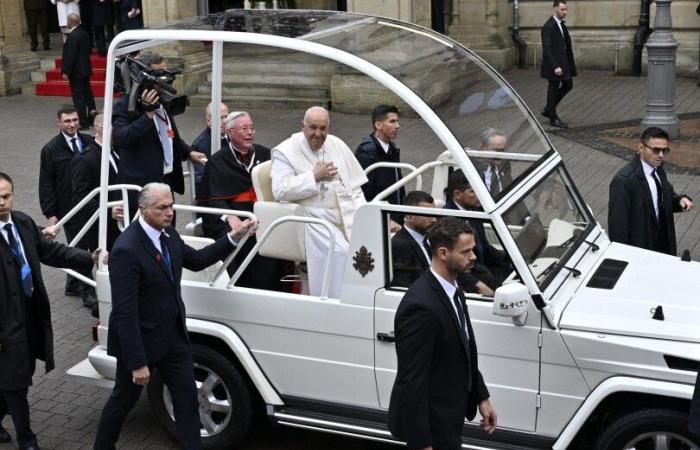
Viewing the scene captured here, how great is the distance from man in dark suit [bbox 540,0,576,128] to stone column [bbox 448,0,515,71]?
12.3ft

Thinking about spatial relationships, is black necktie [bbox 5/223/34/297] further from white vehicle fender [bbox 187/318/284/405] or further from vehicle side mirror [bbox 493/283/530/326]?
vehicle side mirror [bbox 493/283/530/326]

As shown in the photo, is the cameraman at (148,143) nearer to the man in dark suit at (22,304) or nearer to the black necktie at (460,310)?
the man in dark suit at (22,304)

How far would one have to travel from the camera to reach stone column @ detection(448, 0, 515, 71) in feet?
68.8

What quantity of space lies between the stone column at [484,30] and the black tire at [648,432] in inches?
621

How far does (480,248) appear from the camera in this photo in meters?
6.26

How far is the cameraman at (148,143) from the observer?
8.05m

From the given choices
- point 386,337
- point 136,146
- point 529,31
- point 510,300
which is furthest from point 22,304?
point 529,31

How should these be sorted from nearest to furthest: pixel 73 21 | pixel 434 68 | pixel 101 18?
pixel 434 68, pixel 73 21, pixel 101 18

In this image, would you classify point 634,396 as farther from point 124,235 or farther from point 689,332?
point 124,235

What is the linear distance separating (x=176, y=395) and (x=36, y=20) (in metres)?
17.9

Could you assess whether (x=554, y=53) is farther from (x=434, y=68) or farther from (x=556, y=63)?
(x=434, y=68)

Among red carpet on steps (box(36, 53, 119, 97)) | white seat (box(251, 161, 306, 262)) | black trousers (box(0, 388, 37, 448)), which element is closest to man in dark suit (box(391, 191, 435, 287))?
white seat (box(251, 161, 306, 262))

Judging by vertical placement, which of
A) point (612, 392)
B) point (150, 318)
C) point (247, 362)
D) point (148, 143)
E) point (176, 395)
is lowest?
point (176, 395)

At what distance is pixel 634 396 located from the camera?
580cm
